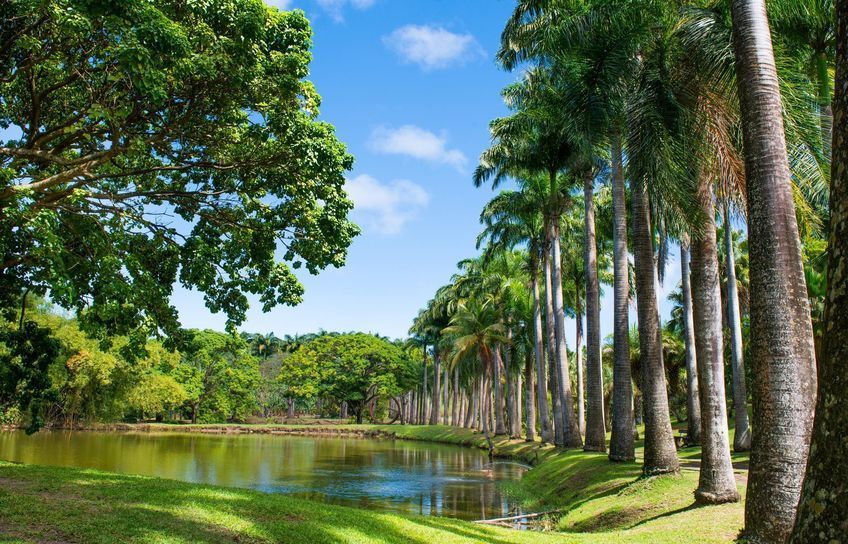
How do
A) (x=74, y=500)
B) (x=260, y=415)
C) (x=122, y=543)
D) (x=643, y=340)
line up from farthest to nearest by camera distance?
1. (x=260, y=415)
2. (x=643, y=340)
3. (x=74, y=500)
4. (x=122, y=543)

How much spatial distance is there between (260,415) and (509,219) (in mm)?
77889

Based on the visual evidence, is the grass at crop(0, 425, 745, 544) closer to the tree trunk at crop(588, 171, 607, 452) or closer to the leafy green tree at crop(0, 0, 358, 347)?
the leafy green tree at crop(0, 0, 358, 347)

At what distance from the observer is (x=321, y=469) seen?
1330 inches

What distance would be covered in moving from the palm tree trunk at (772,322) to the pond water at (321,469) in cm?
1254

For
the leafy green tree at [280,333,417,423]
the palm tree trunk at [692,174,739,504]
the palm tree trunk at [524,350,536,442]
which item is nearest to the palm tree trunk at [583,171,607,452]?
the palm tree trunk at [692,174,739,504]

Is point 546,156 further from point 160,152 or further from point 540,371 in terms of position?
point 160,152

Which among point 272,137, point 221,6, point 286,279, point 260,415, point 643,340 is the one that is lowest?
point 260,415

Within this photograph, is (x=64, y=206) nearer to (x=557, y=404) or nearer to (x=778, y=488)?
(x=778, y=488)

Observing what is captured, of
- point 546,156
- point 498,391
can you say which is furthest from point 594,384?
point 498,391

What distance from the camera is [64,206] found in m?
12.4

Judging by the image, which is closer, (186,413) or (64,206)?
(64,206)

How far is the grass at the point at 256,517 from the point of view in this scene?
9.36 metres

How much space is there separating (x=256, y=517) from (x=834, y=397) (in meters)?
9.71

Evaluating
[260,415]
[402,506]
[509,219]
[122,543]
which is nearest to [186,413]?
[260,415]
